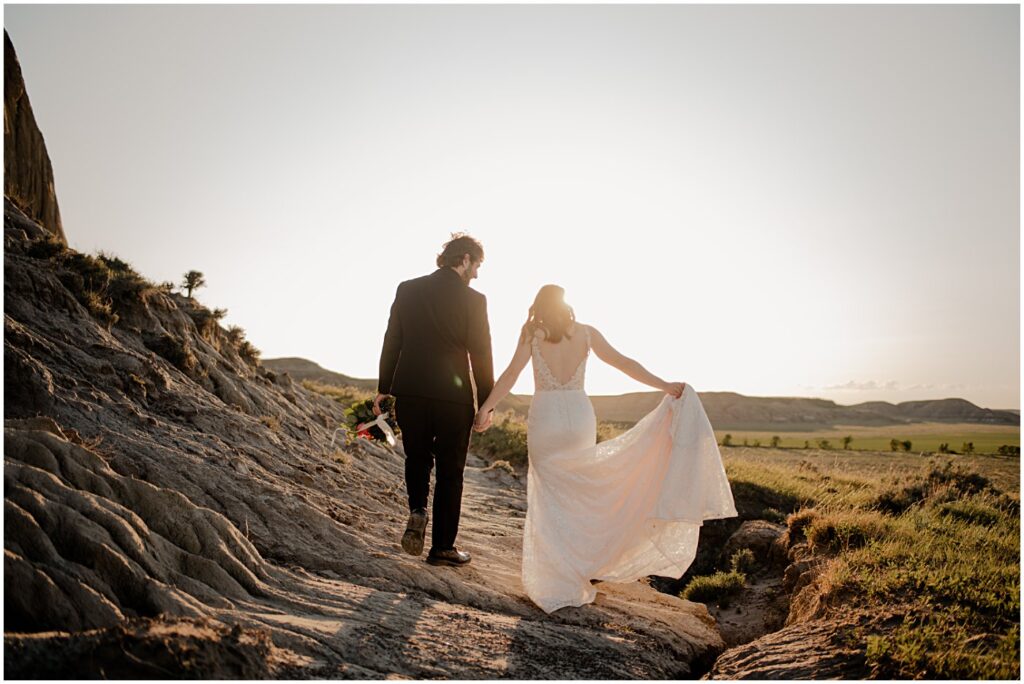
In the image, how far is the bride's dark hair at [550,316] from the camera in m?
6.50

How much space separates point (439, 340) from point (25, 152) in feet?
42.4

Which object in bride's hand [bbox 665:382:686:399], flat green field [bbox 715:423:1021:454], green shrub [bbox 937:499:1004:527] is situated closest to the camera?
bride's hand [bbox 665:382:686:399]

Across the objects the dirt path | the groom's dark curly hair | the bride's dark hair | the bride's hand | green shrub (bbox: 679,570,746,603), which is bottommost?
green shrub (bbox: 679,570,746,603)

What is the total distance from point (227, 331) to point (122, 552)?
1327cm

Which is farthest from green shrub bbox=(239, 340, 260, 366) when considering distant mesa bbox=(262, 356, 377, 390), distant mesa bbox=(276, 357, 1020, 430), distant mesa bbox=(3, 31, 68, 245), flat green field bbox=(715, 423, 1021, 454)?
distant mesa bbox=(276, 357, 1020, 430)

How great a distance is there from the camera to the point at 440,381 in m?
6.15

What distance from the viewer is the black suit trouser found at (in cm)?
618

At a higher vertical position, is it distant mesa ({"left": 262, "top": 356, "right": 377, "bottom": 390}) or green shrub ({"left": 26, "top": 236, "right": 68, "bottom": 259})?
green shrub ({"left": 26, "top": 236, "right": 68, "bottom": 259})

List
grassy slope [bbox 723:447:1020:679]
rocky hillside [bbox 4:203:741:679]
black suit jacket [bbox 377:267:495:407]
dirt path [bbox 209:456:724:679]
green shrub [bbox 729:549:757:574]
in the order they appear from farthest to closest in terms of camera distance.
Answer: green shrub [bbox 729:549:757:574]
black suit jacket [bbox 377:267:495:407]
grassy slope [bbox 723:447:1020:679]
dirt path [bbox 209:456:724:679]
rocky hillside [bbox 4:203:741:679]

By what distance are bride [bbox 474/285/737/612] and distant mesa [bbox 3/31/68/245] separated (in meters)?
11.9

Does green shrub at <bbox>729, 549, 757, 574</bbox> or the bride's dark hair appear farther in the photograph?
green shrub at <bbox>729, 549, 757, 574</bbox>

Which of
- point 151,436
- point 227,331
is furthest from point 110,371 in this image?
point 227,331

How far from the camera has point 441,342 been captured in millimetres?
6219

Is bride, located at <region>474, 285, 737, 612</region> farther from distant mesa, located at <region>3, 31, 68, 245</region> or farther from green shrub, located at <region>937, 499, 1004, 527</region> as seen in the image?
distant mesa, located at <region>3, 31, 68, 245</region>
